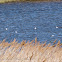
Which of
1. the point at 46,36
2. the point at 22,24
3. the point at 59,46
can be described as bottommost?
the point at 22,24

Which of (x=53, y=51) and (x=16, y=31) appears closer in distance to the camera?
(x=53, y=51)

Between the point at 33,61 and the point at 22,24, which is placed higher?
the point at 33,61

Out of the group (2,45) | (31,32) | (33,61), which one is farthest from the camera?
(31,32)

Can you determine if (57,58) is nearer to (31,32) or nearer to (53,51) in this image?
(53,51)

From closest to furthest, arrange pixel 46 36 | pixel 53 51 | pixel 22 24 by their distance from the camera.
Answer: pixel 53 51 → pixel 46 36 → pixel 22 24

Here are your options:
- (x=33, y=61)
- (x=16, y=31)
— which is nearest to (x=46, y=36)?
(x=16, y=31)

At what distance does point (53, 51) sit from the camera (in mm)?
7402

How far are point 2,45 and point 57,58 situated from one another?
1.96 meters

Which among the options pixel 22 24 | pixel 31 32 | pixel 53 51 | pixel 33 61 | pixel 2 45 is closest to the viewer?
pixel 33 61

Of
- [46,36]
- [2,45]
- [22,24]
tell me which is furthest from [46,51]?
[22,24]

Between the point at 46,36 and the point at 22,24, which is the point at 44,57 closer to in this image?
the point at 46,36

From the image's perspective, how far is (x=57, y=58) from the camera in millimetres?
7023

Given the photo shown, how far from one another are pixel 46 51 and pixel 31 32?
→ 10.7ft

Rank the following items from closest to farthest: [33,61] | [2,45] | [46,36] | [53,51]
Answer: [33,61] → [53,51] → [2,45] → [46,36]
